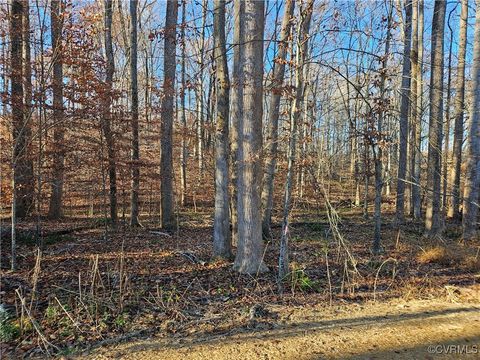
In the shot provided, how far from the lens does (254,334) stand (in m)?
3.74

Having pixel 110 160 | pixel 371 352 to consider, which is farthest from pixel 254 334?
pixel 110 160

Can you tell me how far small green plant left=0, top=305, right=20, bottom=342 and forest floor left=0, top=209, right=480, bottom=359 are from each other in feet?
0.04

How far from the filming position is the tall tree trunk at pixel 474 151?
27.2ft

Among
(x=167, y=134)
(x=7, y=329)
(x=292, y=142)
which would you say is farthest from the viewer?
(x=167, y=134)

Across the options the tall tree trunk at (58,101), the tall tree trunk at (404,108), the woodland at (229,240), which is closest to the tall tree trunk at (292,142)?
the woodland at (229,240)

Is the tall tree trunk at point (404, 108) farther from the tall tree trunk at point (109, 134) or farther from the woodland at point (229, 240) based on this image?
the tall tree trunk at point (109, 134)

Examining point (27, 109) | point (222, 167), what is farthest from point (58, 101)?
point (222, 167)

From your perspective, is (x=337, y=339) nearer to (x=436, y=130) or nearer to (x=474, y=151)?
(x=474, y=151)

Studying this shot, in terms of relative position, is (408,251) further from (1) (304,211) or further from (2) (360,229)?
(1) (304,211)

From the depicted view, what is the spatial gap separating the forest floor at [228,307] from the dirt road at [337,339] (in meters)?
0.01

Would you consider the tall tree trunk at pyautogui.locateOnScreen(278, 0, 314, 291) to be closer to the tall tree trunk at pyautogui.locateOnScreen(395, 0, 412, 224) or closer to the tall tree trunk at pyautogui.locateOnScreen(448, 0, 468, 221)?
the tall tree trunk at pyautogui.locateOnScreen(395, 0, 412, 224)

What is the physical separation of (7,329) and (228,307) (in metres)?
2.45

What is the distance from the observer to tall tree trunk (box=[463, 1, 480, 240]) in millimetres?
8305

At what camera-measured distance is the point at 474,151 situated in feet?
28.3
